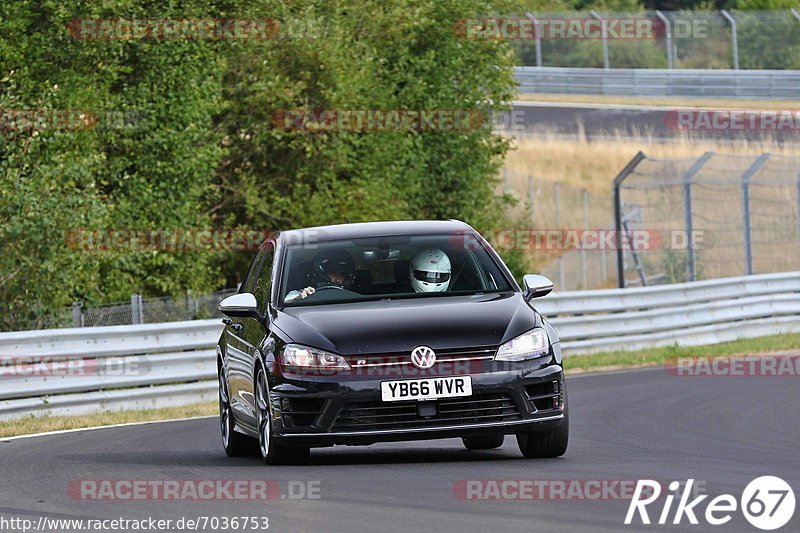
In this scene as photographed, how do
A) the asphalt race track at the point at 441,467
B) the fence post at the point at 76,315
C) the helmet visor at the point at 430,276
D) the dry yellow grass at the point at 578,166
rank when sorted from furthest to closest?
the dry yellow grass at the point at 578,166, the fence post at the point at 76,315, the helmet visor at the point at 430,276, the asphalt race track at the point at 441,467

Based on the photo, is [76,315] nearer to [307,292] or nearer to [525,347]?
[307,292]

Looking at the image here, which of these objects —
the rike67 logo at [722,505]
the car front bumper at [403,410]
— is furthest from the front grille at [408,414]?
the rike67 logo at [722,505]

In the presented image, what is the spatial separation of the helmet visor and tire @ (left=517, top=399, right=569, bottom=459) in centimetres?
A: 122

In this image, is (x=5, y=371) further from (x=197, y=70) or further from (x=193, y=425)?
(x=197, y=70)

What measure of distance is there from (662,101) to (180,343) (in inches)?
1579

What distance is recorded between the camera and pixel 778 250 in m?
45.9

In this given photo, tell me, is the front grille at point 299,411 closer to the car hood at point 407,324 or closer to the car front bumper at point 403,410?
the car front bumper at point 403,410

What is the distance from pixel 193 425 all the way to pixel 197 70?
1137 centimetres

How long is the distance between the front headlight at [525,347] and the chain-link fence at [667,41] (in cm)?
3857

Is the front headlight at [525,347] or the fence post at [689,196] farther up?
the front headlight at [525,347]

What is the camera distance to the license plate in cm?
985

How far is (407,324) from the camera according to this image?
9.99 m

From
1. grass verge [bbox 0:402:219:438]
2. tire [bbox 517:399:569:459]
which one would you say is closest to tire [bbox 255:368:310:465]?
tire [bbox 517:399:569:459]

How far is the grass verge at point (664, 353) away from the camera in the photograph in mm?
22141
